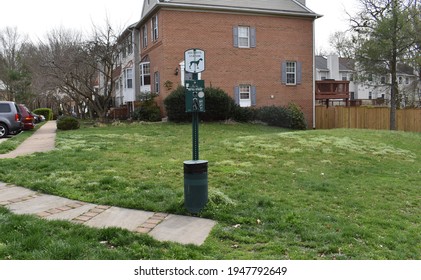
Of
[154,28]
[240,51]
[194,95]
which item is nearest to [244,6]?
[240,51]

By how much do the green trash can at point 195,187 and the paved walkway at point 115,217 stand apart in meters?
0.23

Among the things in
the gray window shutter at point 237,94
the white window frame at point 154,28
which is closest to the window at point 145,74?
the white window frame at point 154,28

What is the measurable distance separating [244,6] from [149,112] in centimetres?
909

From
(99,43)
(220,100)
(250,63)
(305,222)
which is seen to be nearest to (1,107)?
(99,43)

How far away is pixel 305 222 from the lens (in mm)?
5289

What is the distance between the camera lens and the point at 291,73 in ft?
87.6

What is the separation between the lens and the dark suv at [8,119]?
60.9ft

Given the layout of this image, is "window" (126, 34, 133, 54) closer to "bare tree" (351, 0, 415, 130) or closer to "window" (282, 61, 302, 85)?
"window" (282, 61, 302, 85)

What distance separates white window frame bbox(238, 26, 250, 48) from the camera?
2512 cm

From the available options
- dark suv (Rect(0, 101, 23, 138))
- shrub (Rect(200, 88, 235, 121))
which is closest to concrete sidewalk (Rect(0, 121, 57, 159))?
dark suv (Rect(0, 101, 23, 138))

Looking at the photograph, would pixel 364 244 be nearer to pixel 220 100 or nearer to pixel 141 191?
pixel 141 191

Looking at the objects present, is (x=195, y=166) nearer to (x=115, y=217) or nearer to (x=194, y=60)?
(x=115, y=217)

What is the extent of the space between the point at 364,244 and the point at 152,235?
250 cm

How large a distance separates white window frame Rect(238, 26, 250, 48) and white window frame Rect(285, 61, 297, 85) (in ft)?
10.9
